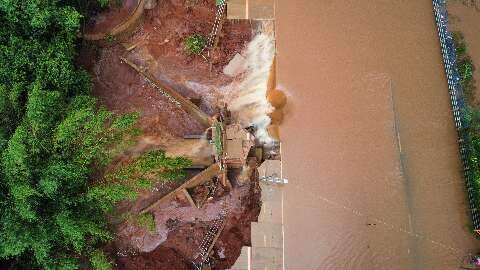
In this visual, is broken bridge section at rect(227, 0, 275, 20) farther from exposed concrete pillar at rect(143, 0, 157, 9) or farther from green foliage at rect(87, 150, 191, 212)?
green foliage at rect(87, 150, 191, 212)

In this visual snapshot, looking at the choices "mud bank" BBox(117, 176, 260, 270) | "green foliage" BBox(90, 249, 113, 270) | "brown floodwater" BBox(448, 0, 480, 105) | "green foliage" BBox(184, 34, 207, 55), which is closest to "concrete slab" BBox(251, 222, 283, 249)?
"mud bank" BBox(117, 176, 260, 270)

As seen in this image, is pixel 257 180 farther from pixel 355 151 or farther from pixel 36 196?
pixel 36 196

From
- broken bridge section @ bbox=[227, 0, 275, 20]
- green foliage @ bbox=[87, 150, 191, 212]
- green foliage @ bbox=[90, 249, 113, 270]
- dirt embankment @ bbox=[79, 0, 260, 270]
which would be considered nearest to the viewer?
green foliage @ bbox=[87, 150, 191, 212]

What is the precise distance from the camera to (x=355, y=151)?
10320mm

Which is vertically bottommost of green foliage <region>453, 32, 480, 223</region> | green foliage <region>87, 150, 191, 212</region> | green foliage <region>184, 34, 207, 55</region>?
green foliage <region>87, 150, 191, 212</region>

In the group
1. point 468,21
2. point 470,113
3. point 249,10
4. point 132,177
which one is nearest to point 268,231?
point 132,177

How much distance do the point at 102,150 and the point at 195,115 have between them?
89.5 inches

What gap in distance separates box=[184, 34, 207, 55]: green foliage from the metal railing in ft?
16.9

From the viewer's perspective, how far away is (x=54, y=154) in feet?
28.3

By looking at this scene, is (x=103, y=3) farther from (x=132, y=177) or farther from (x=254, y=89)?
(x=132, y=177)

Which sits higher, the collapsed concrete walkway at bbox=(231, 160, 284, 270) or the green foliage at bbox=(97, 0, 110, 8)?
the green foliage at bbox=(97, 0, 110, 8)

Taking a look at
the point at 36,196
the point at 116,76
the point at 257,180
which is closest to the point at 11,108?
the point at 36,196

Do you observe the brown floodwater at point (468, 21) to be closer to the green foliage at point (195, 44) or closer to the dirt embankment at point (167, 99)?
the dirt embankment at point (167, 99)

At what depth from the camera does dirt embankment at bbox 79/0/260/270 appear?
10.0m
